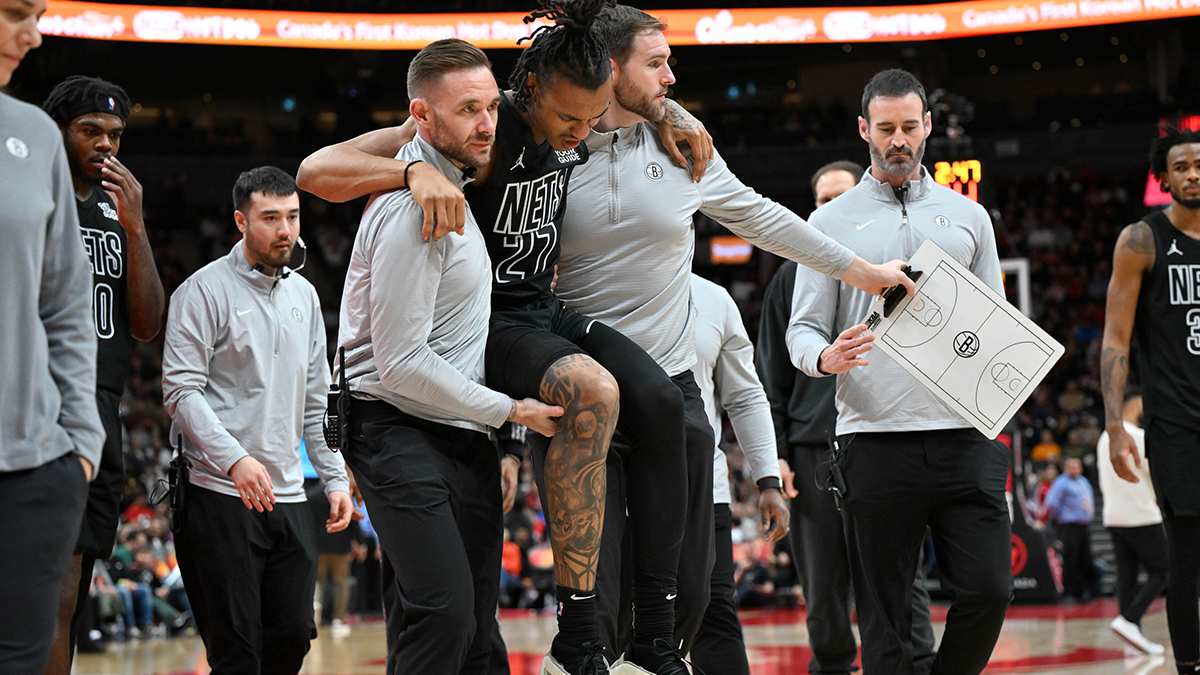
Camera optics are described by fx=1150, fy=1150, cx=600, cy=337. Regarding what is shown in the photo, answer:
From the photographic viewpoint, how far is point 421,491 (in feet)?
10.7

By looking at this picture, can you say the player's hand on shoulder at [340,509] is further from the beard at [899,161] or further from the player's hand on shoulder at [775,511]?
the beard at [899,161]

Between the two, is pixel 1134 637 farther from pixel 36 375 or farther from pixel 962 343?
pixel 36 375

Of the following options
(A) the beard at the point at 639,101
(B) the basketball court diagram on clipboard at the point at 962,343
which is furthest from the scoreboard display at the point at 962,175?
(A) the beard at the point at 639,101

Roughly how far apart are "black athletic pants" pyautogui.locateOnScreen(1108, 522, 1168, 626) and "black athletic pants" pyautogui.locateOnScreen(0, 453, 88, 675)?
26.6 ft

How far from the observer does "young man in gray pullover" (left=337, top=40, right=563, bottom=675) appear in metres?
3.20

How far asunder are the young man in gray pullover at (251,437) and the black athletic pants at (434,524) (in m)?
1.11

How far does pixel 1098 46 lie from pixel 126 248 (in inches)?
1094

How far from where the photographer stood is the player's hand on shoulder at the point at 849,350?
3.90m

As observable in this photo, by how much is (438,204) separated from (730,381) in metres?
2.31

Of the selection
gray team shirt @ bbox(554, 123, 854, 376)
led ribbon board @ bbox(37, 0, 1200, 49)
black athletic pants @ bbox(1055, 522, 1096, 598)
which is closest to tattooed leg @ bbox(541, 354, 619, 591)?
gray team shirt @ bbox(554, 123, 854, 376)

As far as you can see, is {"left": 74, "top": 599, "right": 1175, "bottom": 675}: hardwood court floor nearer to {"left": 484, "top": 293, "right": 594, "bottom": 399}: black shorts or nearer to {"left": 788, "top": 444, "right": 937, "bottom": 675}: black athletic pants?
{"left": 788, "top": 444, "right": 937, "bottom": 675}: black athletic pants

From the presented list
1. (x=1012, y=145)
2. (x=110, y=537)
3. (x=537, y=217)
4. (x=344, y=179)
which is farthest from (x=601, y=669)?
(x=1012, y=145)

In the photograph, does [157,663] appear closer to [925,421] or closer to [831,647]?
[831,647]

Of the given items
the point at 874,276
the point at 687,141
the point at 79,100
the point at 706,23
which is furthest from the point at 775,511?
the point at 706,23
